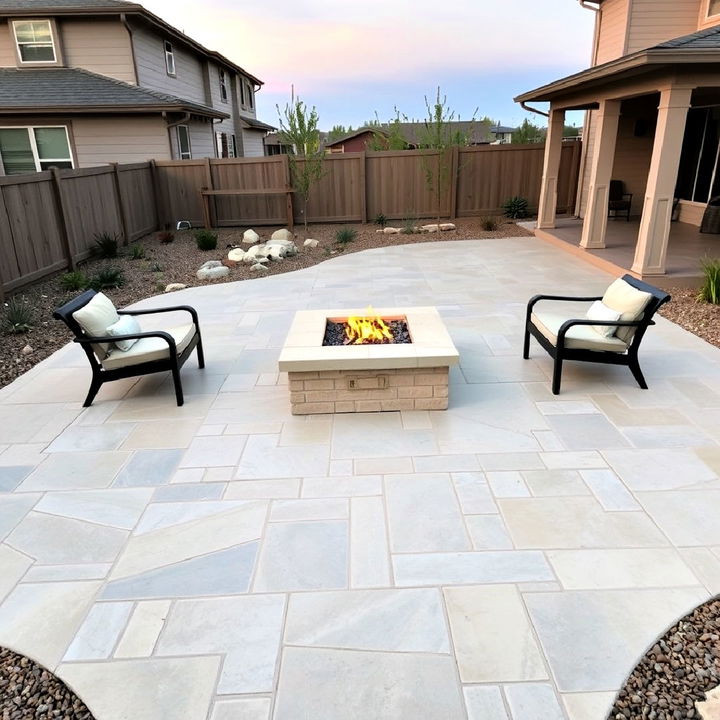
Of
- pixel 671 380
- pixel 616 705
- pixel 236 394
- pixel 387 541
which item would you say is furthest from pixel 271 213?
pixel 616 705

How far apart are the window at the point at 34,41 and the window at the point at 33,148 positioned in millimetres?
2398

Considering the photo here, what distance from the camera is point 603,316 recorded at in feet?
16.0

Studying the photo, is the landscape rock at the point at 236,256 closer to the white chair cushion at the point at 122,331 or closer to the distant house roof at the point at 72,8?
the white chair cushion at the point at 122,331

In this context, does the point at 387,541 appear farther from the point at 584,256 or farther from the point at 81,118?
the point at 81,118

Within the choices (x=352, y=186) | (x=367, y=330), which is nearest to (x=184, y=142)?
(x=352, y=186)

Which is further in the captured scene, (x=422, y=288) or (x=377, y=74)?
(x=377, y=74)

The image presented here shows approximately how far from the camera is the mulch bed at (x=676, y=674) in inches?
82.3

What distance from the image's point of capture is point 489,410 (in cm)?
448

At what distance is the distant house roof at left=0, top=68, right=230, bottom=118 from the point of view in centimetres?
1359

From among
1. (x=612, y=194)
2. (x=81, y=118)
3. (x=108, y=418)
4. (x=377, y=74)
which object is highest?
(x=377, y=74)

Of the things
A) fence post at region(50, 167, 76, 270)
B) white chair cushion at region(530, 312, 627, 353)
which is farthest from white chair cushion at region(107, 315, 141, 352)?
fence post at region(50, 167, 76, 270)

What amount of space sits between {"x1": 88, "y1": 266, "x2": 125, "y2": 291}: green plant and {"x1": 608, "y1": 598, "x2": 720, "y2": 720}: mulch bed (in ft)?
27.7

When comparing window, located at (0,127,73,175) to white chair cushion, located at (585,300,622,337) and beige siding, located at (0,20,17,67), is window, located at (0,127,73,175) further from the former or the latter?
white chair cushion, located at (585,300,622,337)

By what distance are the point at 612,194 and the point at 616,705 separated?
13235 millimetres
